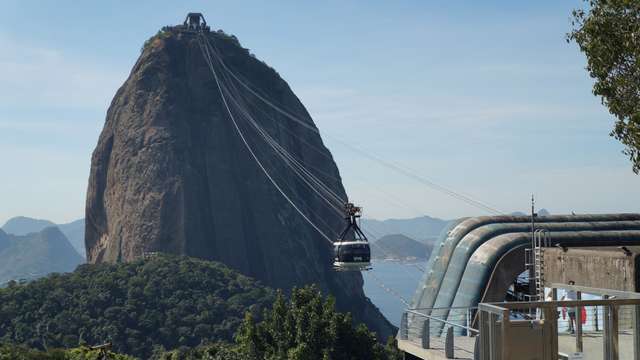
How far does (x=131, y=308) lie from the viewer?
112 metres

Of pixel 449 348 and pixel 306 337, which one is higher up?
pixel 449 348

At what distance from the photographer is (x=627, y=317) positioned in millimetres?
12492

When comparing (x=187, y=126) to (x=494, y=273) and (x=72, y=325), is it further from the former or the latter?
(x=494, y=273)

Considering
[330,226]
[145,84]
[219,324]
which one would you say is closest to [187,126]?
[145,84]

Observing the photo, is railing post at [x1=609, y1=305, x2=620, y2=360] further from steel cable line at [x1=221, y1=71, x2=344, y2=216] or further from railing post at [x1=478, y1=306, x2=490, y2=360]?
steel cable line at [x1=221, y1=71, x2=344, y2=216]

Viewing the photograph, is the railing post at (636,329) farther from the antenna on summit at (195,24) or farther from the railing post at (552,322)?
the antenna on summit at (195,24)

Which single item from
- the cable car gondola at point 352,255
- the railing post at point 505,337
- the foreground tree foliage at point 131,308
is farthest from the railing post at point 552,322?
the foreground tree foliage at point 131,308

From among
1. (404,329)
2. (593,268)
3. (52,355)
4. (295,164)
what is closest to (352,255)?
(52,355)

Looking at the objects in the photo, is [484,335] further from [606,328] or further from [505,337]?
[606,328]

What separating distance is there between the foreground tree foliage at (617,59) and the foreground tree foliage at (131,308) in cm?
8997

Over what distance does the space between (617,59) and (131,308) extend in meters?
101

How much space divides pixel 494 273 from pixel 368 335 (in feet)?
35.6

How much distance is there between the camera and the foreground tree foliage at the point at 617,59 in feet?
55.6

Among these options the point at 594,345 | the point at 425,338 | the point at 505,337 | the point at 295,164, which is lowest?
the point at 425,338
